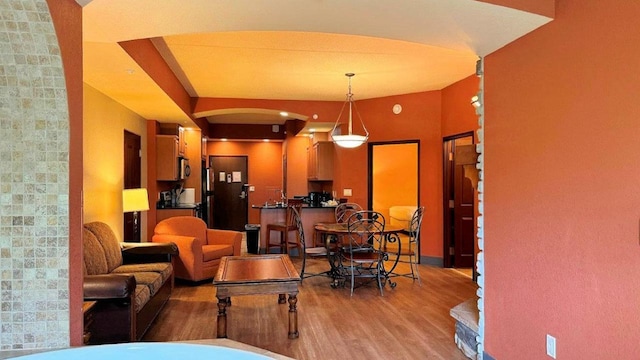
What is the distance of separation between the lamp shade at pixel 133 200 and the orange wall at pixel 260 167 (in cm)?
535

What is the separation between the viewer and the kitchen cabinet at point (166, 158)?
6477 millimetres

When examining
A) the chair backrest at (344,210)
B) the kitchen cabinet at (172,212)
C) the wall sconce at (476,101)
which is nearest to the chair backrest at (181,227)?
the kitchen cabinet at (172,212)

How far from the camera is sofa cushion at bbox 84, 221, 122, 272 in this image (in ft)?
12.5

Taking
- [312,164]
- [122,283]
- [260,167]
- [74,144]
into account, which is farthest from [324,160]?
[74,144]

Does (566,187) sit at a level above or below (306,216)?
above

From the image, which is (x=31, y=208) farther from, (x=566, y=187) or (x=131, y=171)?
(x=131, y=171)

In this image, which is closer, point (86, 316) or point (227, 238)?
point (86, 316)

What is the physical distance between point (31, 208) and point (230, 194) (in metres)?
8.56

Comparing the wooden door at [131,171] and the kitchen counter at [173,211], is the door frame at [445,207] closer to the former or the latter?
the kitchen counter at [173,211]

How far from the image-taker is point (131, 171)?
5715 millimetres

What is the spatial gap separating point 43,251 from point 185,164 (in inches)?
229

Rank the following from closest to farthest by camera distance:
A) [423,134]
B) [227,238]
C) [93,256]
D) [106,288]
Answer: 1. [106,288]
2. [93,256]
3. [227,238]
4. [423,134]

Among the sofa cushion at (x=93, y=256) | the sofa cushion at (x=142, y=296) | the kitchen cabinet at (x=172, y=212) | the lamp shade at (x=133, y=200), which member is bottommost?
the sofa cushion at (x=142, y=296)

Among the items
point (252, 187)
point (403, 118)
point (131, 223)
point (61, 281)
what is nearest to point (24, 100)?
point (61, 281)
